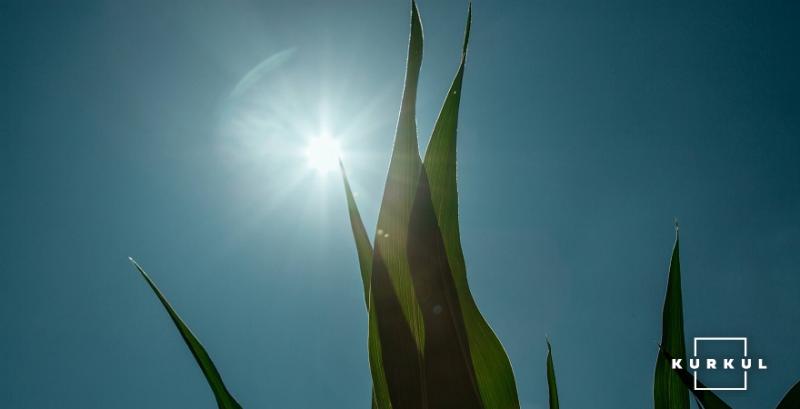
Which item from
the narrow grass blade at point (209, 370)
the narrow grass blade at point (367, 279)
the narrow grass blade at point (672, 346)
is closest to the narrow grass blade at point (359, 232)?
the narrow grass blade at point (367, 279)

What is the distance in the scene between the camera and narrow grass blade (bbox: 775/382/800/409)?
0.34m

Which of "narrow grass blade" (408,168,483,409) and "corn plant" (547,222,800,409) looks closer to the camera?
"narrow grass blade" (408,168,483,409)

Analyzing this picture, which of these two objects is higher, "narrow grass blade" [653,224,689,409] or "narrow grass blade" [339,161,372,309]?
"narrow grass blade" [339,161,372,309]

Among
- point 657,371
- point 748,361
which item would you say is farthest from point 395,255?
point 748,361

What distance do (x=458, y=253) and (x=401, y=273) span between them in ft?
0.11

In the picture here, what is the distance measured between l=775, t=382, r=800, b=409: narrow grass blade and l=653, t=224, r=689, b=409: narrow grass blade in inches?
3.4

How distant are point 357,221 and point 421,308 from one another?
0.28 feet

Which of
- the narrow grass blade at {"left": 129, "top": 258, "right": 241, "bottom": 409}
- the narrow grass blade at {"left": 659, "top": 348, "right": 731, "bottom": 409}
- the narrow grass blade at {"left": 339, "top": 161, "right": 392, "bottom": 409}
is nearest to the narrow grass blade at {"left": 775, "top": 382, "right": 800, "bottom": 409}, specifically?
the narrow grass blade at {"left": 659, "top": 348, "right": 731, "bottom": 409}

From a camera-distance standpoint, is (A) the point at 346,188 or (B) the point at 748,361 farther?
(B) the point at 748,361

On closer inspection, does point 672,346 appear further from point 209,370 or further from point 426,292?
point 209,370

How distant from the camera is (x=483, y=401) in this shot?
323 millimetres

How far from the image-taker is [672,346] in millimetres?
432

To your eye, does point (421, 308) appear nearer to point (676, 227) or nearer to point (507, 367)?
point (507, 367)

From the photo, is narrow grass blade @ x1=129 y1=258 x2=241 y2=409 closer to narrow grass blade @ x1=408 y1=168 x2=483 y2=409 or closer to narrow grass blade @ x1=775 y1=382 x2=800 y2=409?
narrow grass blade @ x1=408 y1=168 x2=483 y2=409
